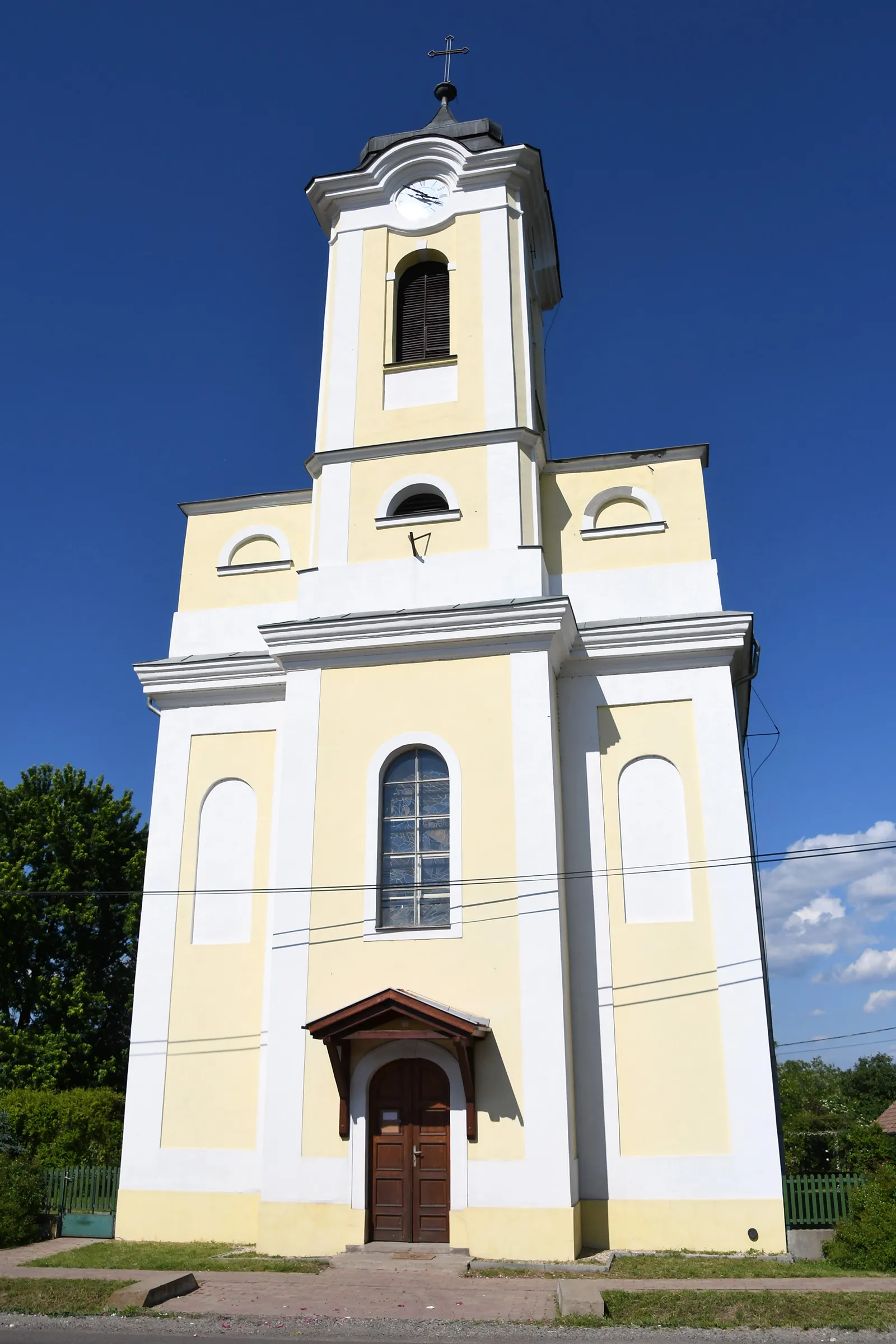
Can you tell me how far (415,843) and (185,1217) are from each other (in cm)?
589

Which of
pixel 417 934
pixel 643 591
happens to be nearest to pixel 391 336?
pixel 643 591

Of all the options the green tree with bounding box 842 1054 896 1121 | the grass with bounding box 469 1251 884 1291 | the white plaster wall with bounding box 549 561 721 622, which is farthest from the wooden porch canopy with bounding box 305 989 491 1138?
the green tree with bounding box 842 1054 896 1121

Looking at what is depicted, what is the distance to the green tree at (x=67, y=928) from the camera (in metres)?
26.1

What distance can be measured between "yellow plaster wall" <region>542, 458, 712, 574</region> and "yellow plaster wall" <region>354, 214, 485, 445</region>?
1.82 meters

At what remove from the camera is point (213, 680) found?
17.1m

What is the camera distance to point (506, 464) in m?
16.6

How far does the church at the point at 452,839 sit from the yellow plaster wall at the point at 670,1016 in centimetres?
4

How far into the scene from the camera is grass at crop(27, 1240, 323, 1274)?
12.2 meters

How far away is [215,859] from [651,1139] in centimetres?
736

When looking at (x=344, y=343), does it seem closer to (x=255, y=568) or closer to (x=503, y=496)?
(x=255, y=568)

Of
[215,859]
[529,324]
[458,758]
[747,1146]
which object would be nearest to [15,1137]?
[215,859]

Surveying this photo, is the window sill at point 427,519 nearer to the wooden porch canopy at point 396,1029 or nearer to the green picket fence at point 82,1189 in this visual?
the wooden porch canopy at point 396,1029

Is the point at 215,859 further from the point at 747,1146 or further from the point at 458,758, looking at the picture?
the point at 747,1146

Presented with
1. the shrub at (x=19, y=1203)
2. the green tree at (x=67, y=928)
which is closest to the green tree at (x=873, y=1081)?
the green tree at (x=67, y=928)
